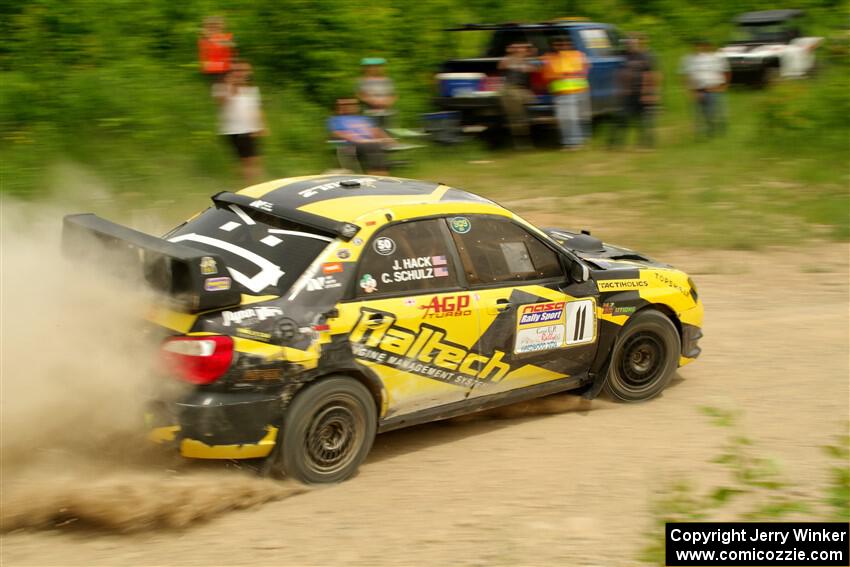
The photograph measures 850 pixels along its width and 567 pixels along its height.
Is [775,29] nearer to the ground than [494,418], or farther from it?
farther from it

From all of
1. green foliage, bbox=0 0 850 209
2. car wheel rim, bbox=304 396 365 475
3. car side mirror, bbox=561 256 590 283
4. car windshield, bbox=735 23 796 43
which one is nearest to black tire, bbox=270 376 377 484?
car wheel rim, bbox=304 396 365 475

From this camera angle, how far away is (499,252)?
7.00m

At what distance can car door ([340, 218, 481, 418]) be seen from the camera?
6.23 m

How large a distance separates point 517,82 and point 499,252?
406 inches

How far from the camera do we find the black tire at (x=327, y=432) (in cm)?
591

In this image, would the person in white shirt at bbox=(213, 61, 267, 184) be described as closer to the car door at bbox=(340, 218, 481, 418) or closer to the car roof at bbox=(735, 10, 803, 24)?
the car door at bbox=(340, 218, 481, 418)

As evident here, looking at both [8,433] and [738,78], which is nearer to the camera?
[8,433]

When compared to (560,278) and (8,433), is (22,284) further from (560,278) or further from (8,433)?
(560,278)

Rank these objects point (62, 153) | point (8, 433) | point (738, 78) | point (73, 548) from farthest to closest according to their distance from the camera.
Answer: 1. point (738, 78)
2. point (62, 153)
3. point (8, 433)
4. point (73, 548)

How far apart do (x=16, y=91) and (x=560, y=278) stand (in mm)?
9368

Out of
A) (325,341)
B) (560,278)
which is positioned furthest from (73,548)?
(560,278)

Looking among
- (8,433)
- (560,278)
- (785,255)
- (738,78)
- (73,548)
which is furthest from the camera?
(738,78)

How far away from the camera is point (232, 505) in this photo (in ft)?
18.9

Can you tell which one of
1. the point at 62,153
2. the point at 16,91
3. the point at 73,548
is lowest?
the point at 73,548
